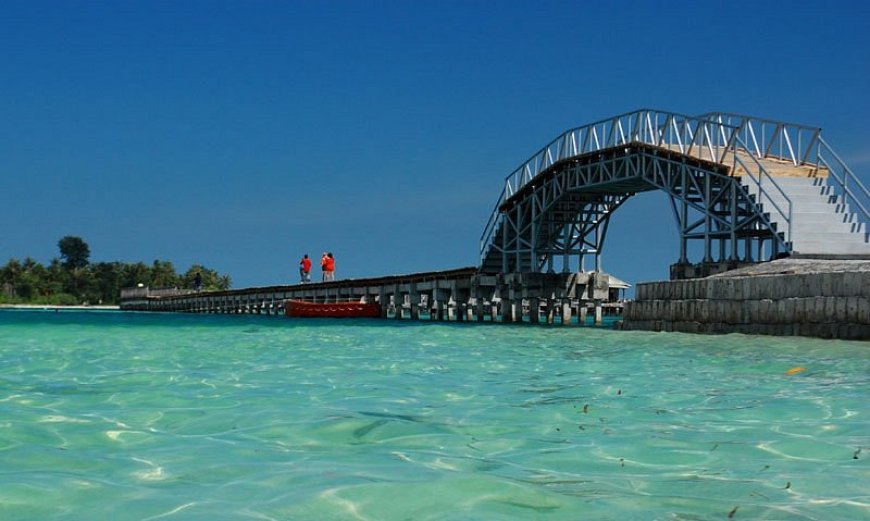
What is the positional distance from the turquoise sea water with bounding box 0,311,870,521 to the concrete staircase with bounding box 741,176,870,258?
1362 centimetres

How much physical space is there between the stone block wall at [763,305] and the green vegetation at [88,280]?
11635cm

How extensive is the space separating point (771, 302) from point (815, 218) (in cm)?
623

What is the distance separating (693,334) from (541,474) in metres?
19.2

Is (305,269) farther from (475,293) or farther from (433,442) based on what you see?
(433,442)

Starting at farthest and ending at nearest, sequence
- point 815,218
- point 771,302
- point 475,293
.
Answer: point 475,293
point 815,218
point 771,302

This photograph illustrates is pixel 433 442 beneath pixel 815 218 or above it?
beneath

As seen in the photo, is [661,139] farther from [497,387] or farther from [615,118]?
[497,387]

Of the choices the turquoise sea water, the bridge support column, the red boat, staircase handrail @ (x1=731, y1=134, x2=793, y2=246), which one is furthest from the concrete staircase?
the red boat

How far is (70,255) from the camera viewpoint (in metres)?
162

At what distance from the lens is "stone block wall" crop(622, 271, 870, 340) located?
19156 millimetres

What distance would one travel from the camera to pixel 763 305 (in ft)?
71.4

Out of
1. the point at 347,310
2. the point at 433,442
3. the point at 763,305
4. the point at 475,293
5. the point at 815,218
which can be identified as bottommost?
the point at 433,442

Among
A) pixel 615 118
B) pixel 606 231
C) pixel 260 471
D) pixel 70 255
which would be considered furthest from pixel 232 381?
pixel 70 255

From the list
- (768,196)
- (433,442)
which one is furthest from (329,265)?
(433,442)
